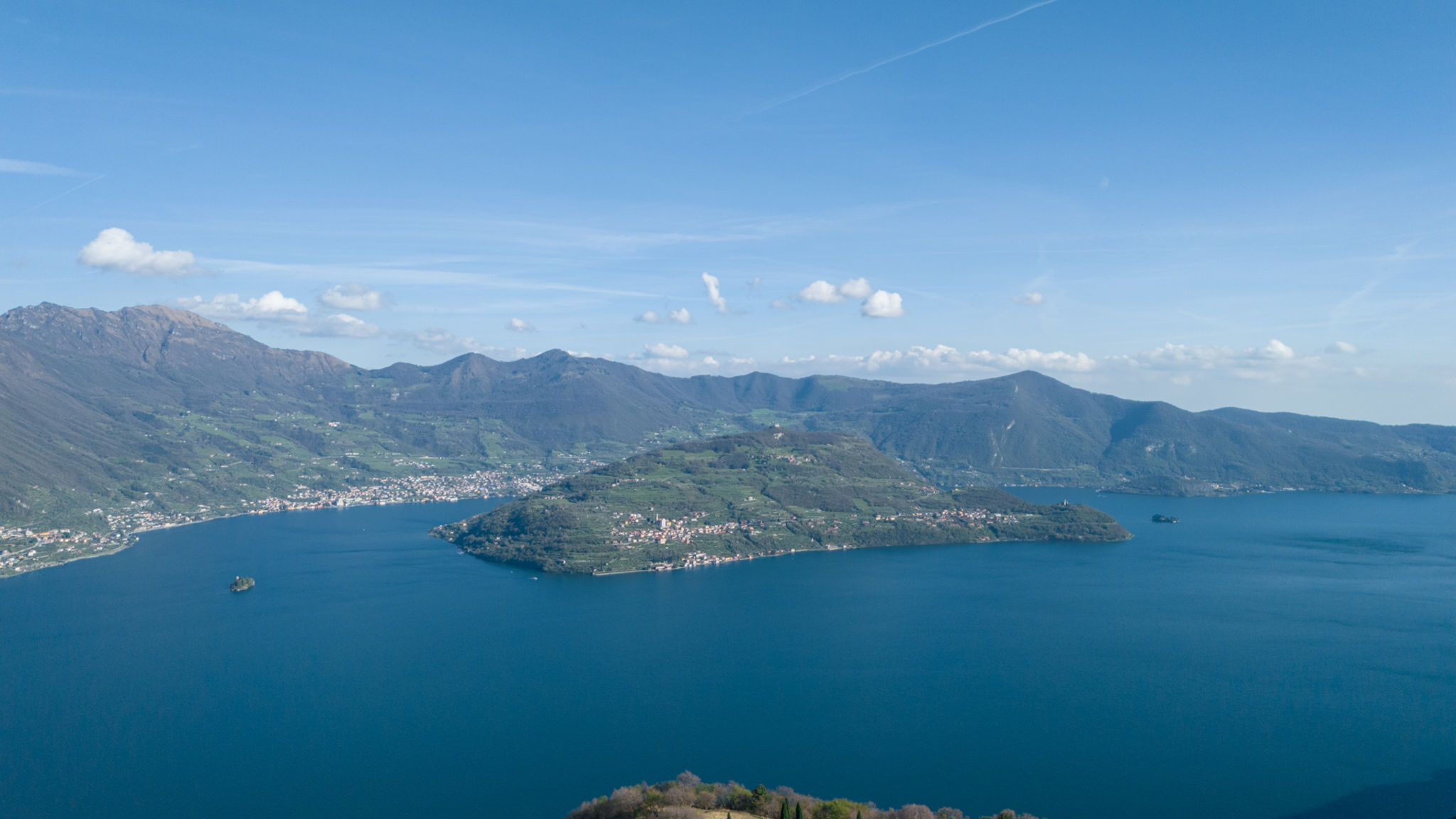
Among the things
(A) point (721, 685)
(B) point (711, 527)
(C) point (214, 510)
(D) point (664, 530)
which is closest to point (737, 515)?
(B) point (711, 527)

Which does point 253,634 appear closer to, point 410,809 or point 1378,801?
point 410,809

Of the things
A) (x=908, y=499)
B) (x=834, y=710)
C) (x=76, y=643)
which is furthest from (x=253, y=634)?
A: (x=908, y=499)

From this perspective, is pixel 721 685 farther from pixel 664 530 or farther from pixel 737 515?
pixel 737 515

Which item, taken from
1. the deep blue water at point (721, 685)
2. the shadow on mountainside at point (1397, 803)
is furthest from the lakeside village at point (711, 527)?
the shadow on mountainside at point (1397, 803)

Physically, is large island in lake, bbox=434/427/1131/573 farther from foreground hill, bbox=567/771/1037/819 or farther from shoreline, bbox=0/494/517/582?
foreground hill, bbox=567/771/1037/819

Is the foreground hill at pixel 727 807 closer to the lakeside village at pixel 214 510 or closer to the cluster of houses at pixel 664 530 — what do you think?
the cluster of houses at pixel 664 530
